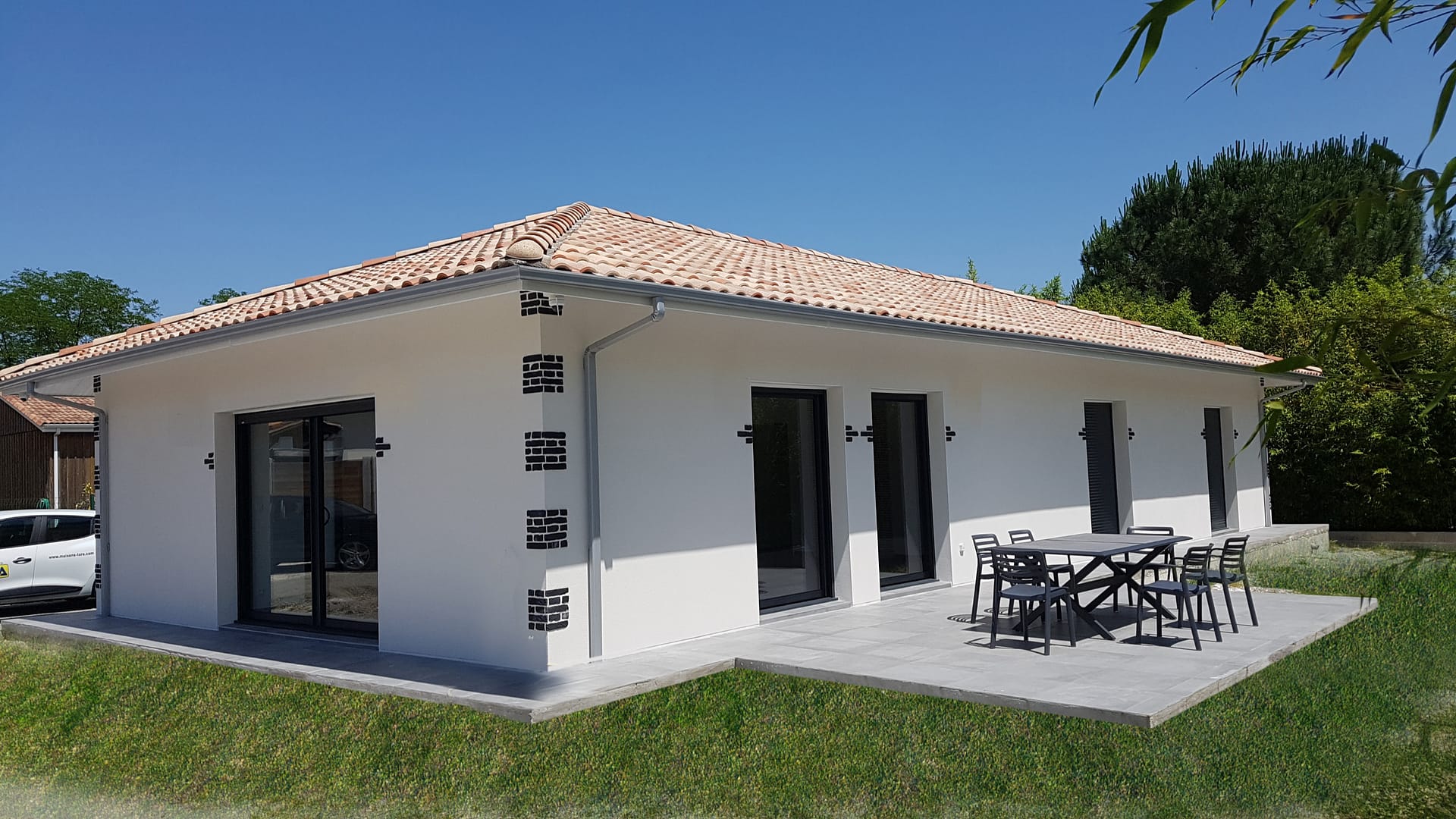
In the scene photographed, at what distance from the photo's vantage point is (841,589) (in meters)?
10.2

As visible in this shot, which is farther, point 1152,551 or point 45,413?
point 45,413

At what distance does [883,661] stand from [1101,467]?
8.01 m

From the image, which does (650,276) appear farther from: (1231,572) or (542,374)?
(1231,572)

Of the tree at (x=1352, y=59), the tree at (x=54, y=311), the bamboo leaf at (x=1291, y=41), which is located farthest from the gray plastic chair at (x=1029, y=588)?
the tree at (x=54, y=311)

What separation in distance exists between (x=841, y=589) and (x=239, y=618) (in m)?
6.19

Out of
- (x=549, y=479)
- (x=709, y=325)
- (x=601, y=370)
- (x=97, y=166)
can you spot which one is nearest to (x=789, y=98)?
(x=709, y=325)

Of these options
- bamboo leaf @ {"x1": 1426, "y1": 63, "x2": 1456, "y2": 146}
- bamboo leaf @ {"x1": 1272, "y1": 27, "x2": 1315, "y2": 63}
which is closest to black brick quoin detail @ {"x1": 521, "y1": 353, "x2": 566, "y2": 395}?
bamboo leaf @ {"x1": 1272, "y1": 27, "x2": 1315, "y2": 63}

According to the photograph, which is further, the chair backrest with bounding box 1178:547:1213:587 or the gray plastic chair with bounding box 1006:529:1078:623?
the gray plastic chair with bounding box 1006:529:1078:623

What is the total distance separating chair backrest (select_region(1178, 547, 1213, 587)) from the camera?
25.3 ft

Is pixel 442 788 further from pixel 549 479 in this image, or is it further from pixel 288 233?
pixel 288 233

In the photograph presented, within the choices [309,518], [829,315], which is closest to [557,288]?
[829,315]

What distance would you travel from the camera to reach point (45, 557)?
41.9 ft

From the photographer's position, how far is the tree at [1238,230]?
83.1 ft

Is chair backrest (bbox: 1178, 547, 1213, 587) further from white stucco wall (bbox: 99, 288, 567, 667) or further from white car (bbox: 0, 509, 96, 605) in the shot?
white car (bbox: 0, 509, 96, 605)
